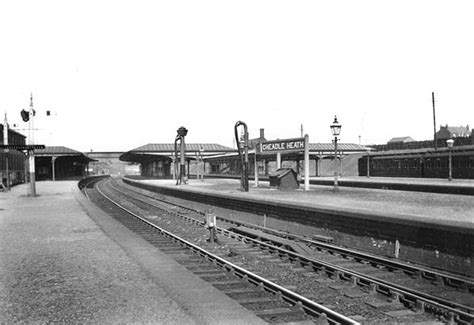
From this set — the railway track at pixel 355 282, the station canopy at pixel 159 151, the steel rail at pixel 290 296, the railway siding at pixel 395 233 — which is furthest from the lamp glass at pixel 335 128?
the station canopy at pixel 159 151

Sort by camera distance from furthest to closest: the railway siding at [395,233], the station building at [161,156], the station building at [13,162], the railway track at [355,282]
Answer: the station building at [161,156]
the station building at [13,162]
the railway siding at [395,233]
the railway track at [355,282]

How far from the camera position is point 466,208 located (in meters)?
13.1

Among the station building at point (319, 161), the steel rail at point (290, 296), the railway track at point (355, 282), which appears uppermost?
the station building at point (319, 161)

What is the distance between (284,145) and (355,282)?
1581 centimetres

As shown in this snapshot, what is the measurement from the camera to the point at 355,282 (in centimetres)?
736

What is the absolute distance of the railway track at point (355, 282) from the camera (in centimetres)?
595

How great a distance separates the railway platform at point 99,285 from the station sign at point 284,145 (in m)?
11.1

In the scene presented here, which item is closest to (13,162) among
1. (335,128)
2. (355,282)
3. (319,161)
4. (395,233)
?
(319,161)

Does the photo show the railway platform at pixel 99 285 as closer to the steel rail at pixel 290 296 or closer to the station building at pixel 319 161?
the steel rail at pixel 290 296

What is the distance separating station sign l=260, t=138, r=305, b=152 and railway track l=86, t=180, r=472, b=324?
10.6 meters

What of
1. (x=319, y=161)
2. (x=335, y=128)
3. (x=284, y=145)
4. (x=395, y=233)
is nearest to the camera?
(x=395, y=233)

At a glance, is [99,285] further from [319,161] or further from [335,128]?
[319,161]

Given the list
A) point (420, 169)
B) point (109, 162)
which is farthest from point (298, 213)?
point (109, 162)

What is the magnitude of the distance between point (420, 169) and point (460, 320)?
31829 mm
